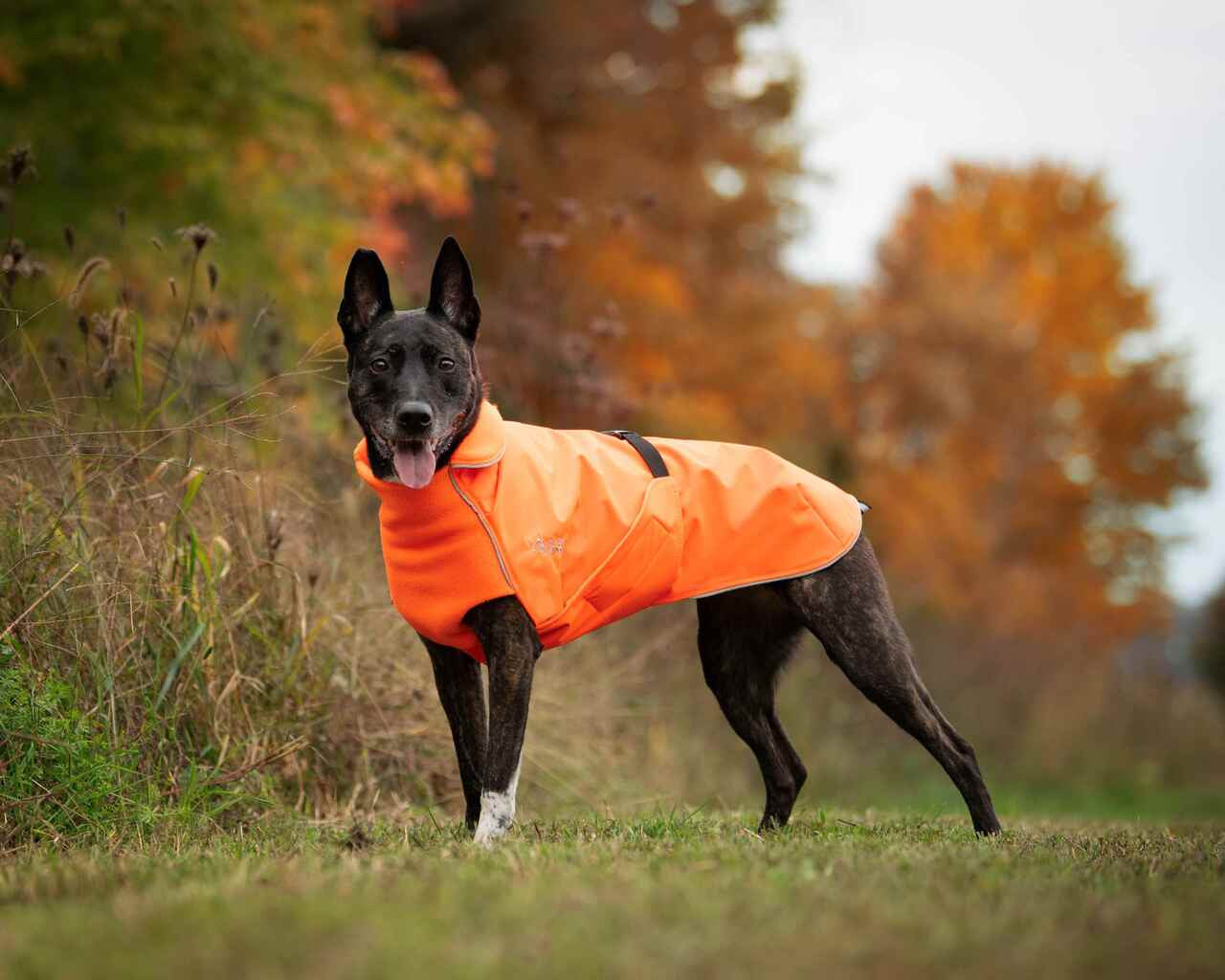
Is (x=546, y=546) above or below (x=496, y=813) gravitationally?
above

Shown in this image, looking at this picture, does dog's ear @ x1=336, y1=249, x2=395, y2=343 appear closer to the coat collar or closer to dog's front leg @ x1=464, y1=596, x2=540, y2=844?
the coat collar

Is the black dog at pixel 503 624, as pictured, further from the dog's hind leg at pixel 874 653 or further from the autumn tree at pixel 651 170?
the autumn tree at pixel 651 170

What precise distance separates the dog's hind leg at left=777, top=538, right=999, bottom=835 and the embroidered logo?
3.21 feet

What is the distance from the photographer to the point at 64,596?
16.2 feet

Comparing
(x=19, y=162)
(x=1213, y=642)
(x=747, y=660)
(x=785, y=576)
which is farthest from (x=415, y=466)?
(x=1213, y=642)

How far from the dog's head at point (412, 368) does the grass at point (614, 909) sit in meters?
1.37

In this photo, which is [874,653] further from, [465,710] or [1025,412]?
[1025,412]

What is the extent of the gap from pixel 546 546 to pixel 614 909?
1780 mm

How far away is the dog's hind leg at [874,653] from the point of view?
4.92 m

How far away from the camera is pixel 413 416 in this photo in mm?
4418

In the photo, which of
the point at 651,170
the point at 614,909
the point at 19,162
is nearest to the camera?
the point at 614,909

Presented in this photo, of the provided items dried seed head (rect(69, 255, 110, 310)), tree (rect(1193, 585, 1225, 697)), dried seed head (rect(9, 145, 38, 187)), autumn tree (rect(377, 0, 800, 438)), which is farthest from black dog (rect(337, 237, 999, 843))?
tree (rect(1193, 585, 1225, 697))

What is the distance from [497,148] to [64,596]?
12.6 meters

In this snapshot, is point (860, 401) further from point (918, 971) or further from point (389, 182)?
point (918, 971)
